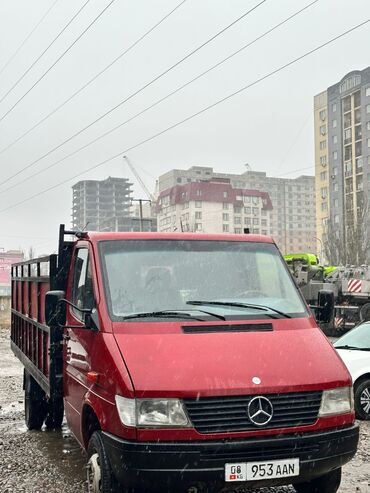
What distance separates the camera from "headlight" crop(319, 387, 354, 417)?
4.10 metres

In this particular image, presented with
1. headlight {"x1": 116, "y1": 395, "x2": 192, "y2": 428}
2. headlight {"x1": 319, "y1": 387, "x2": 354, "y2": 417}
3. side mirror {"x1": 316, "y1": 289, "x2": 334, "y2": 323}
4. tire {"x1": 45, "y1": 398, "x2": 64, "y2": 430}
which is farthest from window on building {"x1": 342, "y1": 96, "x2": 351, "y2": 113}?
headlight {"x1": 116, "y1": 395, "x2": 192, "y2": 428}

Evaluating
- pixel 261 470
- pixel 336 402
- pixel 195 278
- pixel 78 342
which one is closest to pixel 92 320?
pixel 78 342

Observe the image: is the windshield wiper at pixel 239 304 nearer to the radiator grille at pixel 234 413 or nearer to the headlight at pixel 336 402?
the headlight at pixel 336 402

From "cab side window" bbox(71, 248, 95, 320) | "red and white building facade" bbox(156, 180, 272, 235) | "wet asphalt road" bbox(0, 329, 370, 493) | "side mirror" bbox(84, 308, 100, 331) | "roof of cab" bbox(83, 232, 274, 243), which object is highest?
"red and white building facade" bbox(156, 180, 272, 235)

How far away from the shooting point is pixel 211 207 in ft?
405

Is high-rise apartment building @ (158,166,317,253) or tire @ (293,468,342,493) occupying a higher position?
high-rise apartment building @ (158,166,317,253)

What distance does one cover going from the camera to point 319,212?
94.8m

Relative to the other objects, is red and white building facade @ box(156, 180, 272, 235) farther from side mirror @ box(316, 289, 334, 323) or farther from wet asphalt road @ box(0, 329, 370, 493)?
side mirror @ box(316, 289, 334, 323)

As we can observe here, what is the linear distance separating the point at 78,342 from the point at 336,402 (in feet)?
6.70

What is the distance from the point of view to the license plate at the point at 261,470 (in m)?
3.79

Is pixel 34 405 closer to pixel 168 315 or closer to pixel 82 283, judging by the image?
pixel 82 283

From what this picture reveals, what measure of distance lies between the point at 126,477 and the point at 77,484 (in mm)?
1992

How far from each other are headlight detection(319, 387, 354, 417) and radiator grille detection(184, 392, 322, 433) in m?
0.19

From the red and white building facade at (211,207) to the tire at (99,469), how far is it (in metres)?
112
